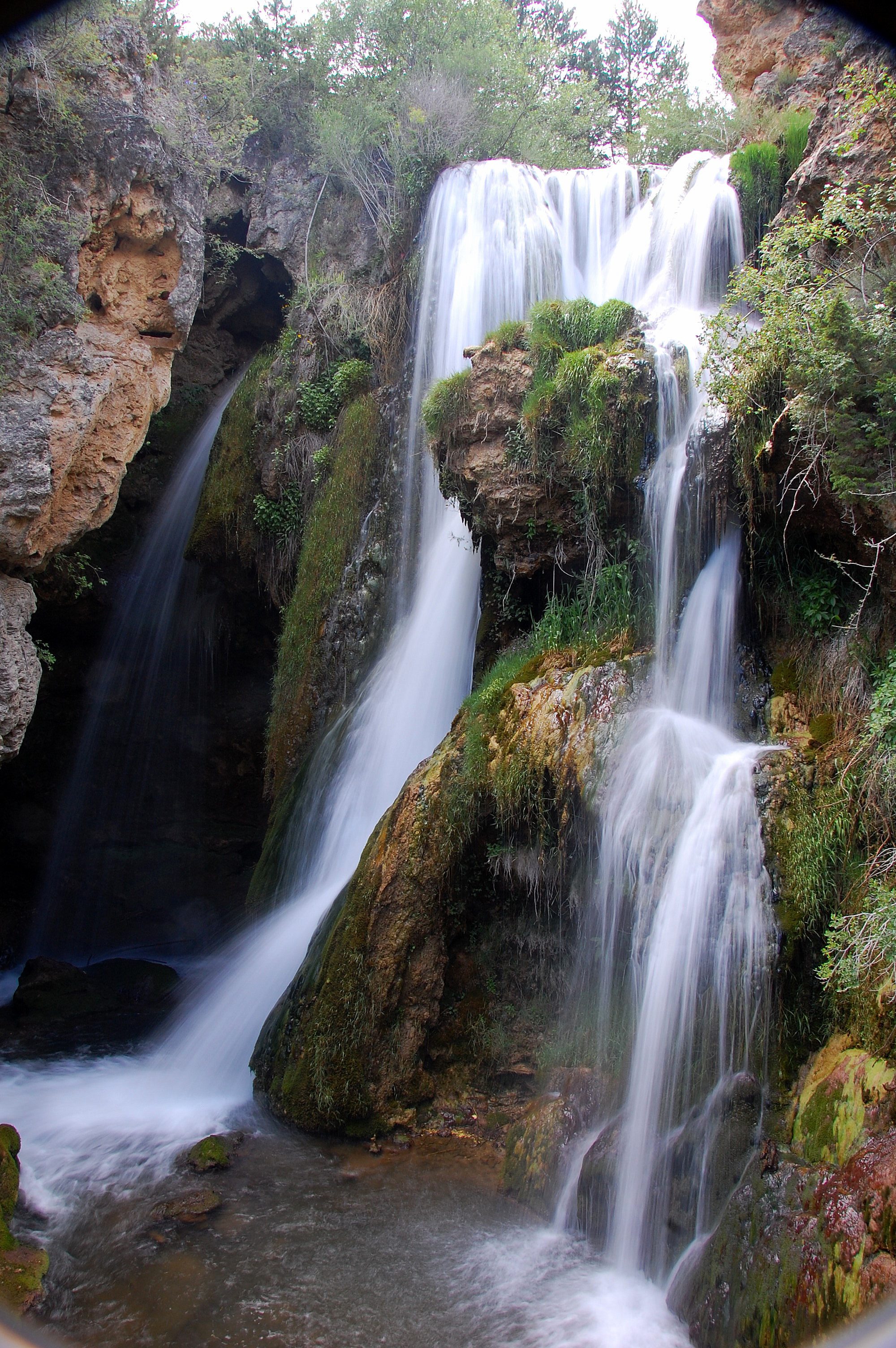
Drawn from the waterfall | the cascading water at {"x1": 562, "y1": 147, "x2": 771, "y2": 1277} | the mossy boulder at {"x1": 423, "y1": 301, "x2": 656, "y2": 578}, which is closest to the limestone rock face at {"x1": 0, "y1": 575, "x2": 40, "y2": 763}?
the mossy boulder at {"x1": 423, "y1": 301, "x2": 656, "y2": 578}

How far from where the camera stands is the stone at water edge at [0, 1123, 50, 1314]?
4.44 meters

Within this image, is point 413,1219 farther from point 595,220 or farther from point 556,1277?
point 595,220

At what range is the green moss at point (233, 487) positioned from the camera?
13.5 meters

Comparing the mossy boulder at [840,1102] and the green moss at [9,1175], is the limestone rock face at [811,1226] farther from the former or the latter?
the green moss at [9,1175]

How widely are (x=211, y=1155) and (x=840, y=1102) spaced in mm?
4204

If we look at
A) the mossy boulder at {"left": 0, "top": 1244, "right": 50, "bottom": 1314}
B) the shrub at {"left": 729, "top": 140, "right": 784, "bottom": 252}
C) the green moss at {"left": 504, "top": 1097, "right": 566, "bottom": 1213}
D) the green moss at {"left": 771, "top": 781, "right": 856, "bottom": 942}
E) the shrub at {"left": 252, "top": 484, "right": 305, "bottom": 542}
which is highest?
the shrub at {"left": 729, "top": 140, "right": 784, "bottom": 252}

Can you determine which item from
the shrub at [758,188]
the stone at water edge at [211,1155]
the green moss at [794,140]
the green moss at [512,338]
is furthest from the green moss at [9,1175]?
the green moss at [794,140]

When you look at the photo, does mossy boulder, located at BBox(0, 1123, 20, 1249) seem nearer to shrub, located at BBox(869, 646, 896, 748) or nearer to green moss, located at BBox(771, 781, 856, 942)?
green moss, located at BBox(771, 781, 856, 942)

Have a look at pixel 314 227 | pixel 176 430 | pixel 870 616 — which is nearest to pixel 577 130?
pixel 314 227

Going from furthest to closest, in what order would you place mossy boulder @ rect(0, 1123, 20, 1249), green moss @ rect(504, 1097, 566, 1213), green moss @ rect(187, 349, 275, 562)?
1. green moss @ rect(187, 349, 275, 562)
2. green moss @ rect(504, 1097, 566, 1213)
3. mossy boulder @ rect(0, 1123, 20, 1249)

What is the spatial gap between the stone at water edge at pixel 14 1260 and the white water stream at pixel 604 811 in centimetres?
34

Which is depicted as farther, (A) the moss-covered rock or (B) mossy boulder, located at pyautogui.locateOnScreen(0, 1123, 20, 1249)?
(A) the moss-covered rock

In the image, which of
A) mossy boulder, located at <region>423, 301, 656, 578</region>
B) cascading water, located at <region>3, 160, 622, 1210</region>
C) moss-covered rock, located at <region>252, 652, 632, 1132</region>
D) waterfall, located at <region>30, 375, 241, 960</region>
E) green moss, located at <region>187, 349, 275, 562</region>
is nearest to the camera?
moss-covered rock, located at <region>252, 652, 632, 1132</region>

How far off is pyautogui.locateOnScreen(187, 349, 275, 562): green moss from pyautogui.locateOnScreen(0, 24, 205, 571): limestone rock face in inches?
151
